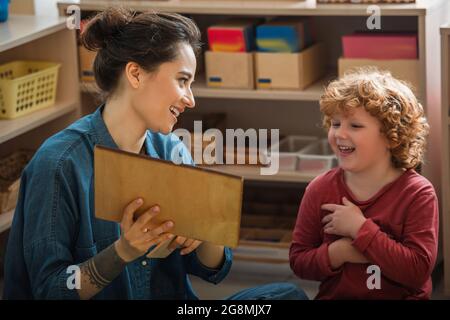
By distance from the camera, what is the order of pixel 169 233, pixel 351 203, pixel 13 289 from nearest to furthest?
1. pixel 169 233
2. pixel 13 289
3. pixel 351 203

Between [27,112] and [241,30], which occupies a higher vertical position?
[241,30]

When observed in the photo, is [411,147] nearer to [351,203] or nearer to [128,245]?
[351,203]

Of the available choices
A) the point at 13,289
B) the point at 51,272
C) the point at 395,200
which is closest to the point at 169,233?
the point at 51,272

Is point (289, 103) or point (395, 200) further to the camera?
point (289, 103)

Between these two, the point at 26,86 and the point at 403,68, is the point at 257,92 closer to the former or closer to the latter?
the point at 403,68

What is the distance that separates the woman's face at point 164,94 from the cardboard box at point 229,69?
1.04m

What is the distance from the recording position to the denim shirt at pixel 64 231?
1871 millimetres

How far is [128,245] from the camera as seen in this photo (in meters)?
1.78

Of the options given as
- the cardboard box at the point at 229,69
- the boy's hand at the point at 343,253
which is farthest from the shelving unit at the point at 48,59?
the boy's hand at the point at 343,253

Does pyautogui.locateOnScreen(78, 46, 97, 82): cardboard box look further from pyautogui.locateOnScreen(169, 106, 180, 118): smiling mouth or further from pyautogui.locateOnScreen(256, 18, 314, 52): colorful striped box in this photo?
pyautogui.locateOnScreen(169, 106, 180, 118): smiling mouth

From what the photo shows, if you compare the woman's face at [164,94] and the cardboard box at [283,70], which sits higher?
the woman's face at [164,94]

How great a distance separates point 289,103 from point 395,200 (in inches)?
51.5

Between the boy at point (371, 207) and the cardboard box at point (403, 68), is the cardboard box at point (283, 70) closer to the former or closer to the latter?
the cardboard box at point (403, 68)

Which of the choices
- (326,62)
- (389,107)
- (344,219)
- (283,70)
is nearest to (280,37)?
(283,70)
